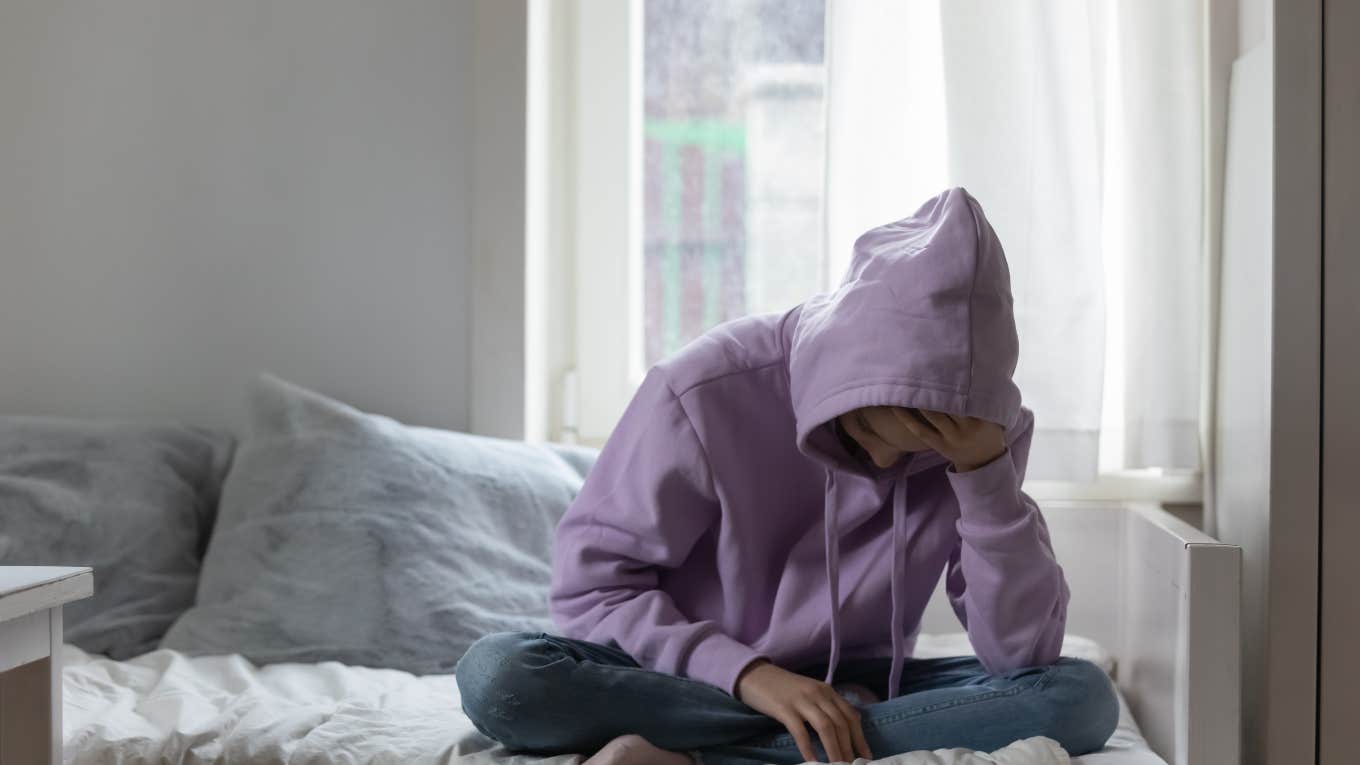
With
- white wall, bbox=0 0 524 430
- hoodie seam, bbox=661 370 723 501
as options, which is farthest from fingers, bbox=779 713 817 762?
white wall, bbox=0 0 524 430

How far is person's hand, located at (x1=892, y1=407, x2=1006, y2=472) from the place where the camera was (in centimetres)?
99

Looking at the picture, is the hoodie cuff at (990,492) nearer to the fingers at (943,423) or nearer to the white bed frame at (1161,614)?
the fingers at (943,423)

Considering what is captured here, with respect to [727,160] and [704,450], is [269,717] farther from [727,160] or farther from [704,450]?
[727,160]

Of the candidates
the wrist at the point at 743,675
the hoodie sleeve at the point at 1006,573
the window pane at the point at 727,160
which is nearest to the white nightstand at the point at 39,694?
the wrist at the point at 743,675

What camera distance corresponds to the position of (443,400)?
5.59 feet

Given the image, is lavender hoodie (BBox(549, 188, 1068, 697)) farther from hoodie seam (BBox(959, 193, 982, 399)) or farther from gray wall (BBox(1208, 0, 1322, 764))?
gray wall (BBox(1208, 0, 1322, 764))

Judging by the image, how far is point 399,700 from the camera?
4.04 feet

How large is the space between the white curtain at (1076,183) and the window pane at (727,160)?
240 mm

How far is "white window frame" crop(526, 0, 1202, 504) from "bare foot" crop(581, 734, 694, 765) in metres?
0.87

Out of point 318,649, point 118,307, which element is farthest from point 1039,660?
point 118,307

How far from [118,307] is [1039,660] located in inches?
52.7

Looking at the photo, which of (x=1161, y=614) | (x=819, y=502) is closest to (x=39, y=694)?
(x=819, y=502)

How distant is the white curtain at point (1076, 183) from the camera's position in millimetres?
1536

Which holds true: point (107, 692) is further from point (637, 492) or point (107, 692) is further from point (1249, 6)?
point (1249, 6)
